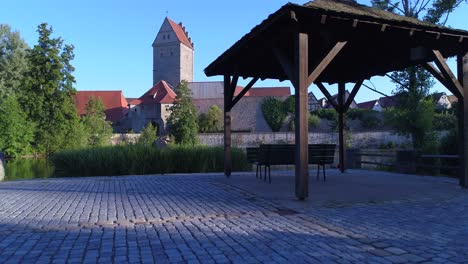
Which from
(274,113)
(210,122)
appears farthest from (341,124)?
(210,122)

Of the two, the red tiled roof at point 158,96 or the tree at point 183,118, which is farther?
the red tiled roof at point 158,96

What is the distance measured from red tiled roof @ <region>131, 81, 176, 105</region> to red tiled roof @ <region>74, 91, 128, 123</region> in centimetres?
392

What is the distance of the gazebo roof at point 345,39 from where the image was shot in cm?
659

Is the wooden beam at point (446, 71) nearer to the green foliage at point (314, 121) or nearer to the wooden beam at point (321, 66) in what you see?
the wooden beam at point (321, 66)

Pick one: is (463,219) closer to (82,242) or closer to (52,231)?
(82,242)

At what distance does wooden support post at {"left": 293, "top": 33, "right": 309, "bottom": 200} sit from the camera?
6.55 meters

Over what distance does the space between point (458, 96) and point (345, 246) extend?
220 inches

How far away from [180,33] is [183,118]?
164ft

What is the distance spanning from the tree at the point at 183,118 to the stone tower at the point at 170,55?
3884cm

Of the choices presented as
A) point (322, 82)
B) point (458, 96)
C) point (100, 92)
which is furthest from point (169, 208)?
point (100, 92)

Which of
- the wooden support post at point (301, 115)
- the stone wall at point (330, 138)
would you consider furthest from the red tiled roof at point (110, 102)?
the wooden support post at point (301, 115)

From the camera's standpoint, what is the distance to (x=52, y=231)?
4.75m

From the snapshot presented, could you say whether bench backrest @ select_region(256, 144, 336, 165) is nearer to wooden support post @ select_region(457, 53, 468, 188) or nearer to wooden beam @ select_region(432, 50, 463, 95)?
wooden support post @ select_region(457, 53, 468, 188)

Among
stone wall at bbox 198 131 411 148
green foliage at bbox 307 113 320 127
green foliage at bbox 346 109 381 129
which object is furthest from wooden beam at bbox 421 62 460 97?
green foliage at bbox 307 113 320 127
